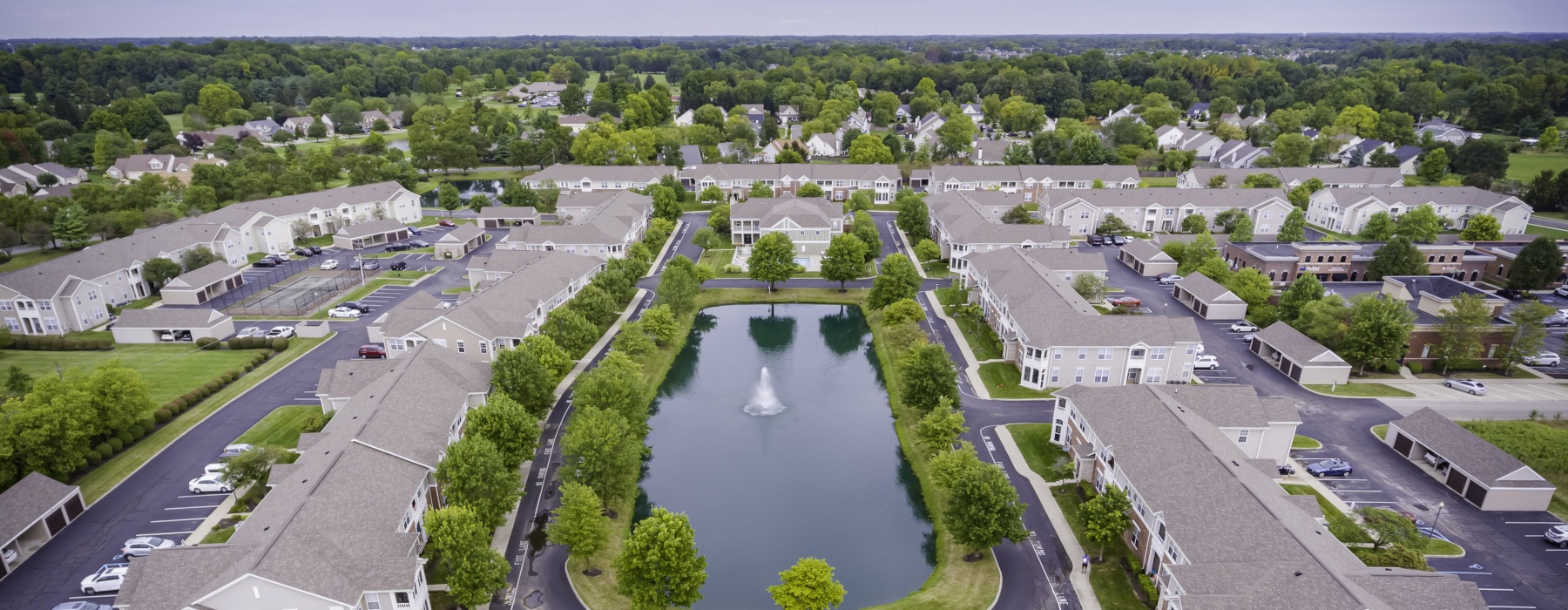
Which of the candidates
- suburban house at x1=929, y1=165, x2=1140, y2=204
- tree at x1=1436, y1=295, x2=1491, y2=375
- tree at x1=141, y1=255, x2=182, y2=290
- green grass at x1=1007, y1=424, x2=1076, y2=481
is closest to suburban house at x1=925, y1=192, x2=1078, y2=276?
suburban house at x1=929, y1=165, x2=1140, y2=204

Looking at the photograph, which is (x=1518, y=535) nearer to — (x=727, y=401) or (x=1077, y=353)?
(x=1077, y=353)

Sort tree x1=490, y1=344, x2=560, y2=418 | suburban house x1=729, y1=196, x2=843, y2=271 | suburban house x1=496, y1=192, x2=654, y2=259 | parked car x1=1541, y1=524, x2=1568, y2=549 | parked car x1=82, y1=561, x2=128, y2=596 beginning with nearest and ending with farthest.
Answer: parked car x1=82, y1=561, x2=128, y2=596 → parked car x1=1541, y1=524, x2=1568, y2=549 → tree x1=490, y1=344, x2=560, y2=418 → suburban house x1=496, y1=192, x2=654, y2=259 → suburban house x1=729, y1=196, x2=843, y2=271

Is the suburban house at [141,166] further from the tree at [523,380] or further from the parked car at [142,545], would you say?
the parked car at [142,545]

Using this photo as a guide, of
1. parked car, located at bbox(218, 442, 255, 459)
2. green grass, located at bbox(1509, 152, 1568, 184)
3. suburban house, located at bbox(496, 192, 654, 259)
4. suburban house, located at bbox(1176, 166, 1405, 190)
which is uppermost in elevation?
suburban house, located at bbox(1176, 166, 1405, 190)

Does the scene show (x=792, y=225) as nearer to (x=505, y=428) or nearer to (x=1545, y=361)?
(x=505, y=428)

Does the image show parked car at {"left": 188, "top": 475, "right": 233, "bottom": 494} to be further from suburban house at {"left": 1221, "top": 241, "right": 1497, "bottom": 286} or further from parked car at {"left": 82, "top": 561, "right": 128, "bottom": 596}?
suburban house at {"left": 1221, "top": 241, "right": 1497, "bottom": 286}

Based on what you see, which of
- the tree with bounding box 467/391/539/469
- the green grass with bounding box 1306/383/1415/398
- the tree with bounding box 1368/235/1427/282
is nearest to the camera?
the tree with bounding box 467/391/539/469

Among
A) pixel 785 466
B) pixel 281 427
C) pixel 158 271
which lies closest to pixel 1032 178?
pixel 785 466

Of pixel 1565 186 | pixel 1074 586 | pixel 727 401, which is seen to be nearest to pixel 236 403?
pixel 727 401
